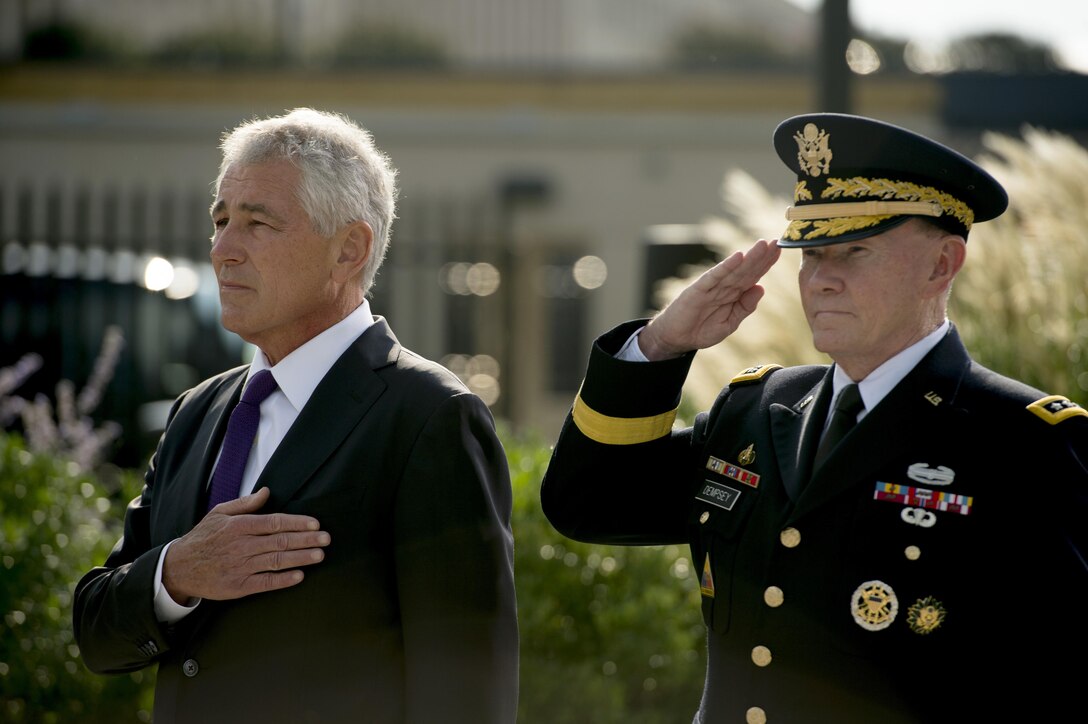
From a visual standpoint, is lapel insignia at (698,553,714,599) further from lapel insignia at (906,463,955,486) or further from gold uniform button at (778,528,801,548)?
lapel insignia at (906,463,955,486)

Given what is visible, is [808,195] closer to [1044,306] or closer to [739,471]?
[739,471]

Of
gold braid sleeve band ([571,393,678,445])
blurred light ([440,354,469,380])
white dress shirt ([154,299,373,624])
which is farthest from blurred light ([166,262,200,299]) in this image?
gold braid sleeve band ([571,393,678,445])

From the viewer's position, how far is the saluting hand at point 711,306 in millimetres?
2453

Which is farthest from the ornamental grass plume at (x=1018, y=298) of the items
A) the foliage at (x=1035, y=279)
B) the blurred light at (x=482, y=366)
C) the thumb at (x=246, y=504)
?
→ the blurred light at (x=482, y=366)

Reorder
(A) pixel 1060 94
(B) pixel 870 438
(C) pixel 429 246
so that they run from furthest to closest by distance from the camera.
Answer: (A) pixel 1060 94, (C) pixel 429 246, (B) pixel 870 438

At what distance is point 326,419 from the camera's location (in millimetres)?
2504

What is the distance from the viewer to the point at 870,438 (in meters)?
2.34

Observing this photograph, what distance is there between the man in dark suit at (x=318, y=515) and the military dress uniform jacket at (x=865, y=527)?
28 cm

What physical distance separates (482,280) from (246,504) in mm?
11989

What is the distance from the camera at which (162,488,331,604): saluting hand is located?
234 cm

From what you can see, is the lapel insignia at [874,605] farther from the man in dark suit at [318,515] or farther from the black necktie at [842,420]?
the man in dark suit at [318,515]

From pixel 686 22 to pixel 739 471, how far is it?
1486 cm

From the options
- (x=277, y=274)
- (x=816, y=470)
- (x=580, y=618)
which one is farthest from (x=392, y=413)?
(x=580, y=618)

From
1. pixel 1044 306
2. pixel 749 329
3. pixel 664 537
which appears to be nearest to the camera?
pixel 664 537
